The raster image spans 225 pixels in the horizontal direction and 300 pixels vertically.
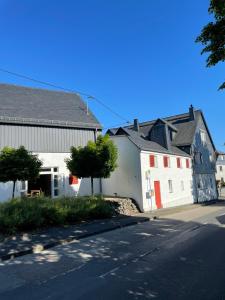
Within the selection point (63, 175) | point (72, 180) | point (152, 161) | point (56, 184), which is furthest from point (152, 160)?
point (56, 184)

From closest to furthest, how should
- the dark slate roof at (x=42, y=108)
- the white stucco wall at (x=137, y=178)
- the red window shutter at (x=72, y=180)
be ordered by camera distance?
the dark slate roof at (x=42, y=108), the red window shutter at (x=72, y=180), the white stucco wall at (x=137, y=178)

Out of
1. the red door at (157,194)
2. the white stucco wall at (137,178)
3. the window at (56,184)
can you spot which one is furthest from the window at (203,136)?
the window at (56,184)

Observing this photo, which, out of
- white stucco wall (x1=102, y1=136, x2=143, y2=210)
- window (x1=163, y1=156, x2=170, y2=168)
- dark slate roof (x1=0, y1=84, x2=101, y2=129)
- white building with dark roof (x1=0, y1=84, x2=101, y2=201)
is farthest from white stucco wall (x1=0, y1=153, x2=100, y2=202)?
window (x1=163, y1=156, x2=170, y2=168)

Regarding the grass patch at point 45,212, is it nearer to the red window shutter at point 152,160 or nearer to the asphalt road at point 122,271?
the asphalt road at point 122,271

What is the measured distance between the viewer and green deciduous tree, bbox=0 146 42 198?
51.5 ft

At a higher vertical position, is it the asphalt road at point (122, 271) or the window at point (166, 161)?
the window at point (166, 161)

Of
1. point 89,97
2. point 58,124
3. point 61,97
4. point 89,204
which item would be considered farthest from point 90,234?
point 61,97

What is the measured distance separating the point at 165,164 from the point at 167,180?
4.86 feet

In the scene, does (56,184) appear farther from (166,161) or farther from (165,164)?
(166,161)

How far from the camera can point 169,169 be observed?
90.8 feet

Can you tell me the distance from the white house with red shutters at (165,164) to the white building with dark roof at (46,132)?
274 cm

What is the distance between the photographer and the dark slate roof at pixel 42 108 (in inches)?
833

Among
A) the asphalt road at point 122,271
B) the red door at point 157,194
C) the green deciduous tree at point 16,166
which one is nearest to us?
the asphalt road at point 122,271

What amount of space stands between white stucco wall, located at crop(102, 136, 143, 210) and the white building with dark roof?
1502mm
